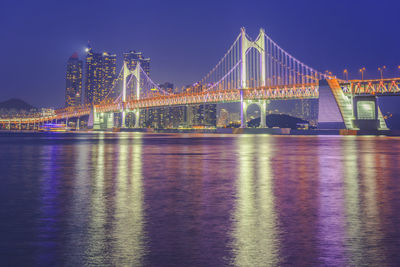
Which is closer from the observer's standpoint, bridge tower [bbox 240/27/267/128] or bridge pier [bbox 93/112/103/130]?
bridge tower [bbox 240/27/267/128]

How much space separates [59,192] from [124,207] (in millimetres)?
2503

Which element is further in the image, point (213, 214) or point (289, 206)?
point (289, 206)

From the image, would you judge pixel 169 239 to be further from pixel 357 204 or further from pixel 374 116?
pixel 374 116

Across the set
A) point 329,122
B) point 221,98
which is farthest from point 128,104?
point 329,122

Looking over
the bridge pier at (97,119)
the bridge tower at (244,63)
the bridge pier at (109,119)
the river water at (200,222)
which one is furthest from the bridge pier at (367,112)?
the bridge pier at (97,119)

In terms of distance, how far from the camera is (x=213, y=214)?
6.74 m

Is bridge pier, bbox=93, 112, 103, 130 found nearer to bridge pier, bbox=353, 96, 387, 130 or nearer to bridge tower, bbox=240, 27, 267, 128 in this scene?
bridge tower, bbox=240, 27, 267, 128

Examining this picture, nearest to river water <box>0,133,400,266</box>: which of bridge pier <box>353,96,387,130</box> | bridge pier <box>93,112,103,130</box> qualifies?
bridge pier <box>353,96,387,130</box>

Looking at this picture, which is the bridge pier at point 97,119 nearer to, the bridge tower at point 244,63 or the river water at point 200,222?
the bridge tower at point 244,63

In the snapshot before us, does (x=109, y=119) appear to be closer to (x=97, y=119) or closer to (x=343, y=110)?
(x=97, y=119)

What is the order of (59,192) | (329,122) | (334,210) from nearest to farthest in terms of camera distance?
(334,210) → (59,192) → (329,122)

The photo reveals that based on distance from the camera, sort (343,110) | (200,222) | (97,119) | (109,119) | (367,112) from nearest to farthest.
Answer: (200,222), (343,110), (367,112), (97,119), (109,119)

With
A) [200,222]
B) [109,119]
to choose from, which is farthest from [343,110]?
[109,119]

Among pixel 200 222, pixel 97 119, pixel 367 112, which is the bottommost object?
pixel 200 222
